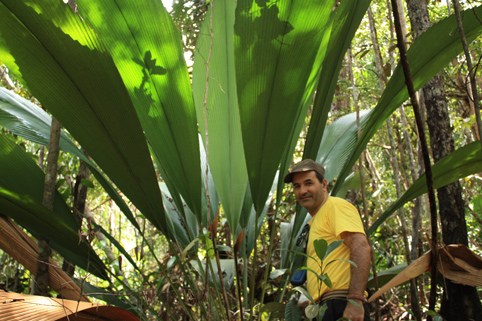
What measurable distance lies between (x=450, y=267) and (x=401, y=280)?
0.29m

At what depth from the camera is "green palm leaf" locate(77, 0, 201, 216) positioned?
1.60 m

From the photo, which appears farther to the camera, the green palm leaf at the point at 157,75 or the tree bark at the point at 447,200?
the tree bark at the point at 447,200

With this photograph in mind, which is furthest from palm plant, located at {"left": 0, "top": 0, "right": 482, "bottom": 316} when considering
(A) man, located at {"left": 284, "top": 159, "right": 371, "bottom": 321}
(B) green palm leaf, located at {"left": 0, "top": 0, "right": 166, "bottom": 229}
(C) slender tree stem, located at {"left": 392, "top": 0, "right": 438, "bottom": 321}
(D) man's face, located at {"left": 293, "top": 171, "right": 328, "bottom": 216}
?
(C) slender tree stem, located at {"left": 392, "top": 0, "right": 438, "bottom": 321}

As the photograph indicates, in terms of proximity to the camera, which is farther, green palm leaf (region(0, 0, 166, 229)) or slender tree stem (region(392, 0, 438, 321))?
green palm leaf (region(0, 0, 166, 229))

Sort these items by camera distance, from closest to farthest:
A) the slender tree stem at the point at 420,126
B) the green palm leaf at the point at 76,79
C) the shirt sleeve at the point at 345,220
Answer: the slender tree stem at the point at 420,126
the green palm leaf at the point at 76,79
the shirt sleeve at the point at 345,220

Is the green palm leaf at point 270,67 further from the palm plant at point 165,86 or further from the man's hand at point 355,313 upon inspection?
the man's hand at point 355,313

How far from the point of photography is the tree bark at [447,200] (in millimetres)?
1867

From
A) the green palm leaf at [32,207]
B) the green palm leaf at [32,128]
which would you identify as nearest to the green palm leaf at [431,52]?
the green palm leaf at [32,128]

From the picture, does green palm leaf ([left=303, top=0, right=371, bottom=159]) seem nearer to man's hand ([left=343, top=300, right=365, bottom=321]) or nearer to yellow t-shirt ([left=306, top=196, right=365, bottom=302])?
yellow t-shirt ([left=306, top=196, right=365, bottom=302])

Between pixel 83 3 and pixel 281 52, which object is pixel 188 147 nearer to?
pixel 281 52

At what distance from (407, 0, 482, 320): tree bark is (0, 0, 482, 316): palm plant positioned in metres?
0.45

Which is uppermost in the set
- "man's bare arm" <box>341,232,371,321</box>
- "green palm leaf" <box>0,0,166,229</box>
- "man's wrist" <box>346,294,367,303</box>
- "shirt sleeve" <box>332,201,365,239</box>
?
"green palm leaf" <box>0,0,166,229</box>

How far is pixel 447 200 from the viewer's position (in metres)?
2.12

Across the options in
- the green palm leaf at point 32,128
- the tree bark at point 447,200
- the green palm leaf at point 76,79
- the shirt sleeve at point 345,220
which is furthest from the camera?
the green palm leaf at point 32,128
